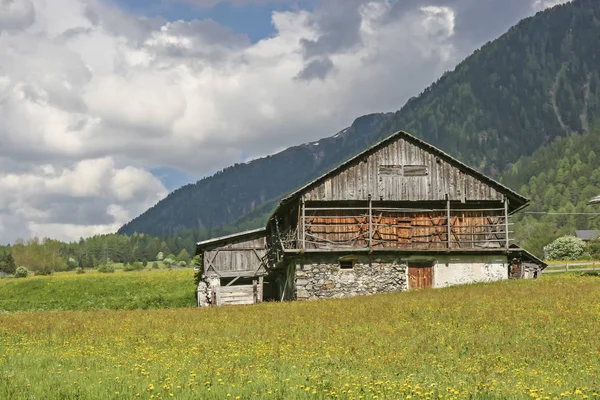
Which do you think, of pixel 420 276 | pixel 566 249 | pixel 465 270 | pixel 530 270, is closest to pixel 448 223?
pixel 465 270

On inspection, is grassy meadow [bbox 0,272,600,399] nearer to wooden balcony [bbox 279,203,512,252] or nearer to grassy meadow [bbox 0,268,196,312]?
wooden balcony [bbox 279,203,512,252]

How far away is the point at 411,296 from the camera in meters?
31.7

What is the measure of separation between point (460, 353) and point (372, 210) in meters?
23.4

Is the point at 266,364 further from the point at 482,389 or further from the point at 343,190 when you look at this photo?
the point at 343,190

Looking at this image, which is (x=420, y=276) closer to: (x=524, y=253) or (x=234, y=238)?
(x=524, y=253)

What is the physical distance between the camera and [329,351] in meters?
17.5

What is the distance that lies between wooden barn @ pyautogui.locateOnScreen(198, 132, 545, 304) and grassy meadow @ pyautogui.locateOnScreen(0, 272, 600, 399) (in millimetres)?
8786

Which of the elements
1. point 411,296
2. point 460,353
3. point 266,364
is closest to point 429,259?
point 411,296

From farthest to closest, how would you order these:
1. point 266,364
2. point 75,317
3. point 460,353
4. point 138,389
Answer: point 75,317 < point 460,353 < point 266,364 < point 138,389

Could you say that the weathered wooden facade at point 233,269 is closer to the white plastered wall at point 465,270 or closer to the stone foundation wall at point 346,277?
the stone foundation wall at point 346,277

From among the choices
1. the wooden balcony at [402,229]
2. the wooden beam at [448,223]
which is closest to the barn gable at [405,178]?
the wooden beam at [448,223]

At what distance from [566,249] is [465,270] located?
6125 cm

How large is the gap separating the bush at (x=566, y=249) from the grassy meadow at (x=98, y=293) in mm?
54418

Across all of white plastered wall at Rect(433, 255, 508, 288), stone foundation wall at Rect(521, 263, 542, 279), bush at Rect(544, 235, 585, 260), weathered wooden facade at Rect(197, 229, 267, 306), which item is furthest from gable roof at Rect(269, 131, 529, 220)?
bush at Rect(544, 235, 585, 260)
